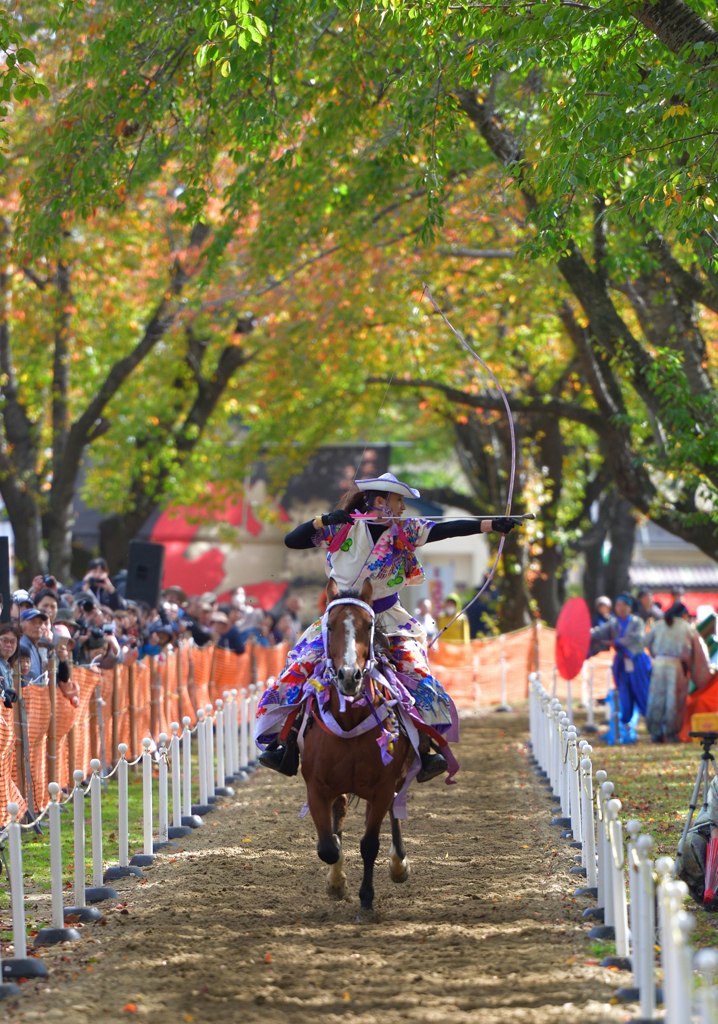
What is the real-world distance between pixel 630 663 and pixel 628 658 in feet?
0.26

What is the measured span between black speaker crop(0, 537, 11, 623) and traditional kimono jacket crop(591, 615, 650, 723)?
9670 mm

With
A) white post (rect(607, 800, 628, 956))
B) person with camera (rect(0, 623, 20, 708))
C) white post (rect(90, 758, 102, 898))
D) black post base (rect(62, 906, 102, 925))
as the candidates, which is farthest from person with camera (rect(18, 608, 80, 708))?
white post (rect(607, 800, 628, 956))

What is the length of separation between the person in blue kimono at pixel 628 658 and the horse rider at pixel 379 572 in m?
9.43

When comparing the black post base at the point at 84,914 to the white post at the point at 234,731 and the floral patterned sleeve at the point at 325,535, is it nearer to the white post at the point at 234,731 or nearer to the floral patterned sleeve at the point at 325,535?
the floral patterned sleeve at the point at 325,535

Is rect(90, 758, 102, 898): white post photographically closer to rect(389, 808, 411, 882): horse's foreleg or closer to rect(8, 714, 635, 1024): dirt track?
rect(8, 714, 635, 1024): dirt track

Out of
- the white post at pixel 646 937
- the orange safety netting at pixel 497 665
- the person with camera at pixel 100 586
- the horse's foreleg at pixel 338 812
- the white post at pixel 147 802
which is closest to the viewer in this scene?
the white post at pixel 646 937

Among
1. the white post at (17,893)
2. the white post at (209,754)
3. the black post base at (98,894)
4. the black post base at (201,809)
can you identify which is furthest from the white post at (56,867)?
the white post at (209,754)

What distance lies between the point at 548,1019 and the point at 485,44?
713 cm

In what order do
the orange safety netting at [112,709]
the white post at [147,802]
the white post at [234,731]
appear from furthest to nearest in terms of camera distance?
the white post at [234,731]
the orange safety netting at [112,709]
the white post at [147,802]

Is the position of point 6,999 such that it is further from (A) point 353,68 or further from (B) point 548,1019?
(A) point 353,68

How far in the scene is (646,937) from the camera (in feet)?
16.0

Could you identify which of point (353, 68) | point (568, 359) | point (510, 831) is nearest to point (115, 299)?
point (568, 359)

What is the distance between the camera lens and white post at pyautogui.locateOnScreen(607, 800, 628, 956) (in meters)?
5.64

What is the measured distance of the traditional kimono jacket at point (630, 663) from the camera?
53.6 feet
